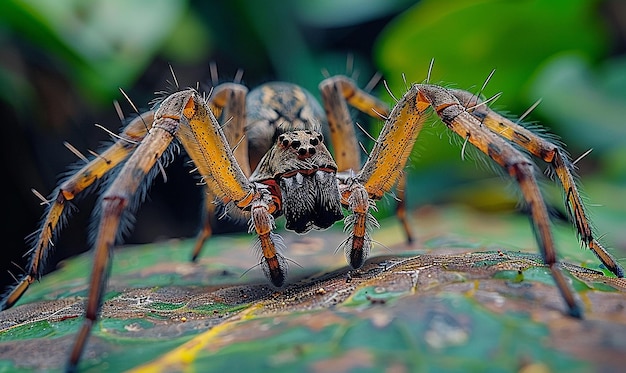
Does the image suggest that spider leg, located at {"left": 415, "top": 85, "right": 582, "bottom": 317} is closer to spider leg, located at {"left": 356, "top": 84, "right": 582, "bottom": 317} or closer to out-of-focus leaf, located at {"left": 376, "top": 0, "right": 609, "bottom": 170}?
spider leg, located at {"left": 356, "top": 84, "right": 582, "bottom": 317}

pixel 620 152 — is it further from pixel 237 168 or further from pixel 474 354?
pixel 474 354

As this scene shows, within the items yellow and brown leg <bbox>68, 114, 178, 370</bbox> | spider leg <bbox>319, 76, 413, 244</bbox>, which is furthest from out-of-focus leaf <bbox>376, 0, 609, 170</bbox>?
yellow and brown leg <bbox>68, 114, 178, 370</bbox>

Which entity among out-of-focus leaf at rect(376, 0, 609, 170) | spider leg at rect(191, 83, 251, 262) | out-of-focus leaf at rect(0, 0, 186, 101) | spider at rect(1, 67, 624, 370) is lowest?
spider at rect(1, 67, 624, 370)

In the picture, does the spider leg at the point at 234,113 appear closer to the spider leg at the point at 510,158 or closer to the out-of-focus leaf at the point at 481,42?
the spider leg at the point at 510,158

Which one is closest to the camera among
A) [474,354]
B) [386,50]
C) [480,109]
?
[474,354]

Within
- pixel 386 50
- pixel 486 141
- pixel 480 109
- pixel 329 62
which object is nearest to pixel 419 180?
pixel 386 50

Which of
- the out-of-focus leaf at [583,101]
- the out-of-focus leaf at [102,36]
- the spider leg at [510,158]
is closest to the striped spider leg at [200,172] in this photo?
the spider leg at [510,158]

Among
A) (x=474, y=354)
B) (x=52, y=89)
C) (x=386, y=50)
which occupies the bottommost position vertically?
(x=474, y=354)
